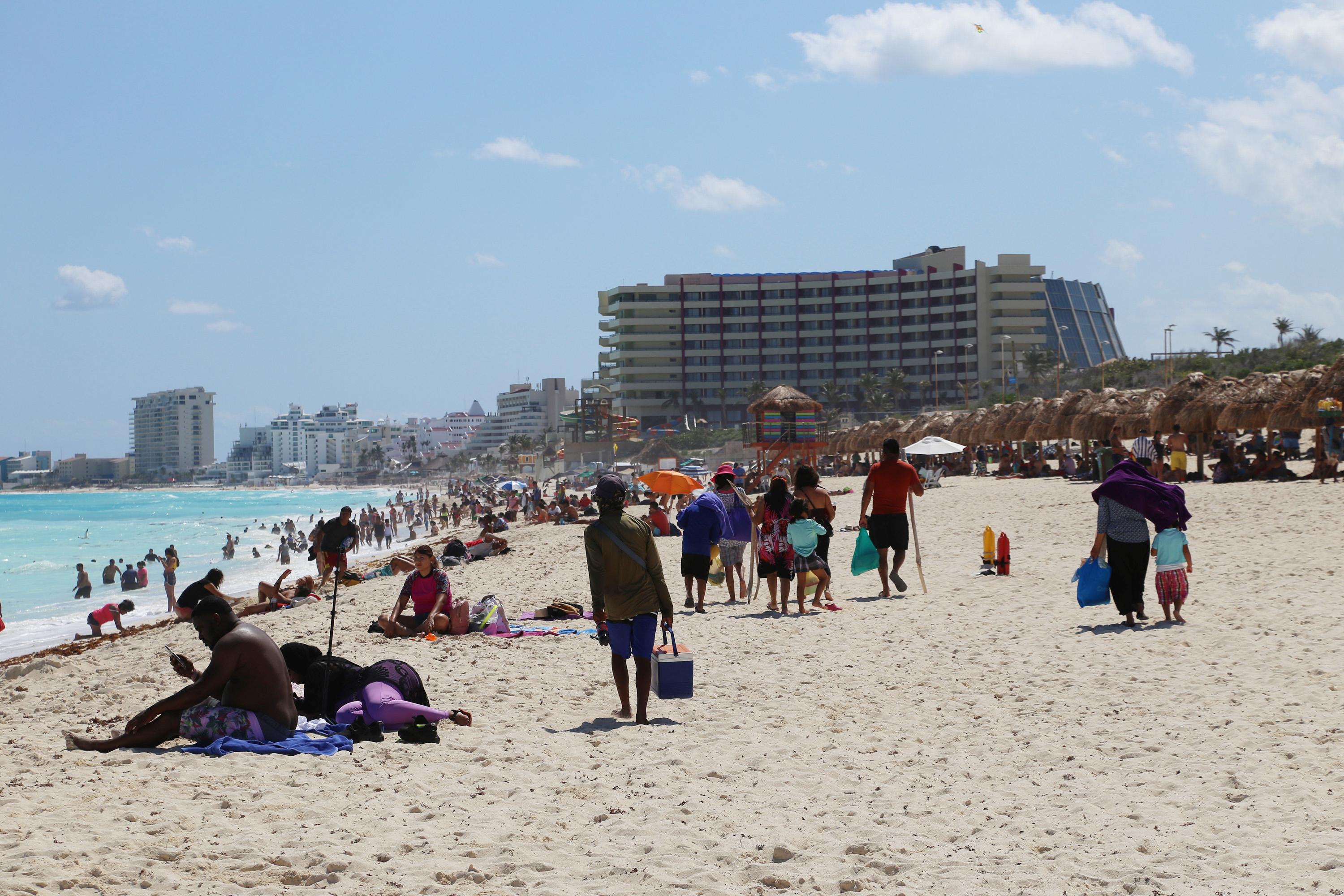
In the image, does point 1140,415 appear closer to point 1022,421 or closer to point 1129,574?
point 1022,421

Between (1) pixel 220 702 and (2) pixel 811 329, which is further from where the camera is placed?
(2) pixel 811 329

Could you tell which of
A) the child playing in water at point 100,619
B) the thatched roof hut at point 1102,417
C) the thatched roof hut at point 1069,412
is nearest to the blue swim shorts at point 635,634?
the child playing in water at point 100,619

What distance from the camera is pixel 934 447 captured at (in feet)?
78.0

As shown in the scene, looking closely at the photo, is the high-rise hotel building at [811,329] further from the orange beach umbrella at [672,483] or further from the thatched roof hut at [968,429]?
the orange beach umbrella at [672,483]

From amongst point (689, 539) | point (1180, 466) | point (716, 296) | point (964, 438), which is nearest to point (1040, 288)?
point (716, 296)

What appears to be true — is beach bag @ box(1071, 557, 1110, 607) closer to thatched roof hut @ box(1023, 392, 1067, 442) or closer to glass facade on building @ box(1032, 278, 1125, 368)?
thatched roof hut @ box(1023, 392, 1067, 442)

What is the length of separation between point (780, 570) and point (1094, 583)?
2.71 m

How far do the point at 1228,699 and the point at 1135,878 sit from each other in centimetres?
262

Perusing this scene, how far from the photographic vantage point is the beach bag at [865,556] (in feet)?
33.8

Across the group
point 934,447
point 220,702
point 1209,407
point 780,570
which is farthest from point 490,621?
point 1209,407

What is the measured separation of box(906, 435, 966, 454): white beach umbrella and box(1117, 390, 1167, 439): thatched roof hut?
3.84m

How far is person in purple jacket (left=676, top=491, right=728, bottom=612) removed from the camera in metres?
9.76

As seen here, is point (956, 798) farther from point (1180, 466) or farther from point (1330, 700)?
point (1180, 466)

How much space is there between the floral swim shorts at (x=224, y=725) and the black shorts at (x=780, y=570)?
17.6 ft
